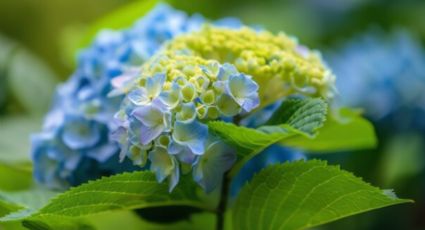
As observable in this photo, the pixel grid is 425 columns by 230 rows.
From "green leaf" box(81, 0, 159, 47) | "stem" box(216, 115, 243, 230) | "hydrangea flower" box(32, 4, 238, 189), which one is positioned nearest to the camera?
"stem" box(216, 115, 243, 230)

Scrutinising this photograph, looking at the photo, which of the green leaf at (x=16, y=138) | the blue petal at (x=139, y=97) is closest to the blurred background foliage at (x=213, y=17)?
the green leaf at (x=16, y=138)

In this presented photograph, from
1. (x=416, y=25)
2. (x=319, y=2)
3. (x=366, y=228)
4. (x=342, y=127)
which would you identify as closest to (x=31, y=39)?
(x=319, y=2)

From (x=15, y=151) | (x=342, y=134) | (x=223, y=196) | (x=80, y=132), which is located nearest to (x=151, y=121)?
(x=223, y=196)

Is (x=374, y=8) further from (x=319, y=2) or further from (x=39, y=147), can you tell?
(x=39, y=147)

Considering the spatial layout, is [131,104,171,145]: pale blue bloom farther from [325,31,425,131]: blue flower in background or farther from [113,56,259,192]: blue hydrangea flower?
[325,31,425,131]: blue flower in background

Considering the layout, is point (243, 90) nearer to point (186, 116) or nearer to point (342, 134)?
point (186, 116)

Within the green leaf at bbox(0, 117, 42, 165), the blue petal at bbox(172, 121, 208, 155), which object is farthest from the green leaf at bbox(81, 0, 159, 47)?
the blue petal at bbox(172, 121, 208, 155)

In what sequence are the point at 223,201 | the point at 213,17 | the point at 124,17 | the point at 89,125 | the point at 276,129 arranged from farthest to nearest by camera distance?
the point at 213,17, the point at 124,17, the point at 89,125, the point at 223,201, the point at 276,129
